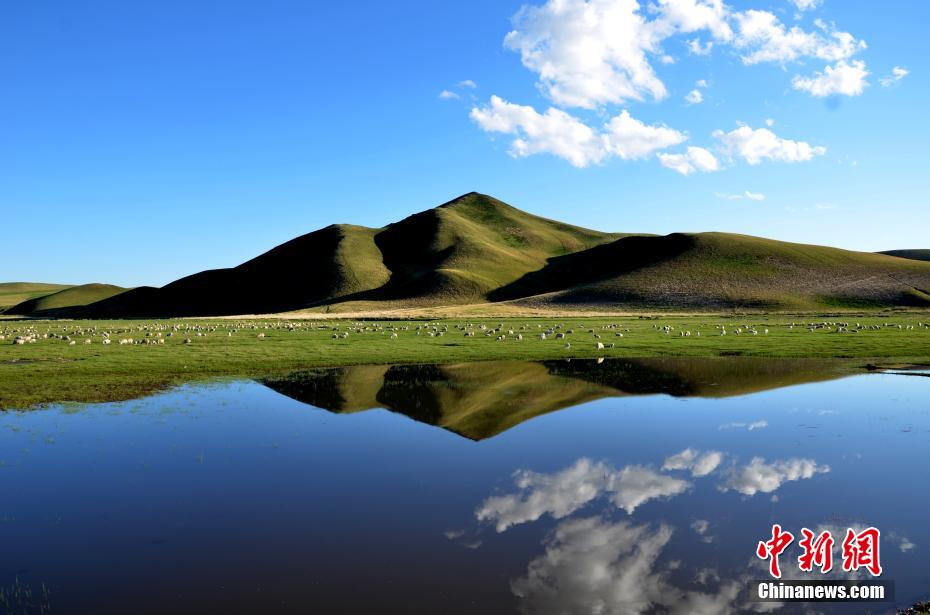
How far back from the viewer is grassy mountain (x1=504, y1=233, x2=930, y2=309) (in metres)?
134

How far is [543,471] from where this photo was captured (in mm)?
14773

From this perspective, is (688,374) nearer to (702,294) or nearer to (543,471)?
(543,471)

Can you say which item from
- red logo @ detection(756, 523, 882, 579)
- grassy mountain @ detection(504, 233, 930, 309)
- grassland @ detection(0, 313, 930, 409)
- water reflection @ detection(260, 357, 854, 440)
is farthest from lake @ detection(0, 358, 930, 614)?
grassy mountain @ detection(504, 233, 930, 309)

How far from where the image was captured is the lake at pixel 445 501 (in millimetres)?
8914

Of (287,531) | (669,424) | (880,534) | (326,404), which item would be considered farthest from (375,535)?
(326,404)

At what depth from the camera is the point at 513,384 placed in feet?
96.4

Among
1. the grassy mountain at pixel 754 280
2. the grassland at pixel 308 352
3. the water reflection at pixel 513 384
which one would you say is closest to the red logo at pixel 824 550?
the water reflection at pixel 513 384

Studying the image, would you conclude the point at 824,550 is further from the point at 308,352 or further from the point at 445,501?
the point at 308,352

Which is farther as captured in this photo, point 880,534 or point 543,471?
point 543,471

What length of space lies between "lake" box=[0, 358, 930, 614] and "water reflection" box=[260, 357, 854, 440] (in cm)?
39

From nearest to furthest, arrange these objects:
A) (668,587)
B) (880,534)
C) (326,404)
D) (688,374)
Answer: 1. (668,587)
2. (880,534)
3. (326,404)
4. (688,374)

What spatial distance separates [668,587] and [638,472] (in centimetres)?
587

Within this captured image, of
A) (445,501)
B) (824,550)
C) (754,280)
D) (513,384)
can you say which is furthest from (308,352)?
(754,280)

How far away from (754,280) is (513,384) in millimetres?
143911
